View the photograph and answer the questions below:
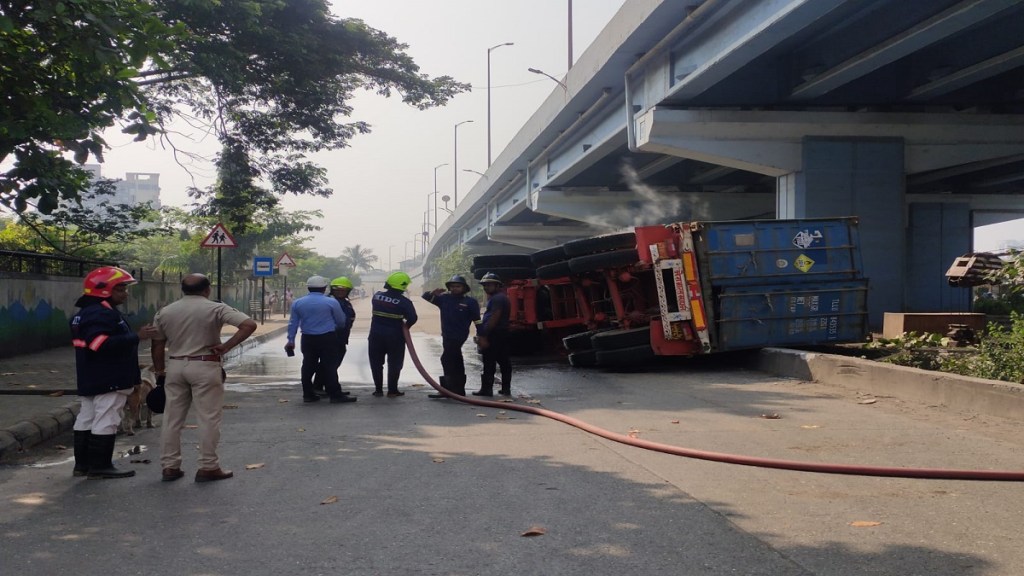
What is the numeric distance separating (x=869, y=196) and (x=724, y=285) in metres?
9.63

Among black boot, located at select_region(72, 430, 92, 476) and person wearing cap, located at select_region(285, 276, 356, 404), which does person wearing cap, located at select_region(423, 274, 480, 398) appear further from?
black boot, located at select_region(72, 430, 92, 476)

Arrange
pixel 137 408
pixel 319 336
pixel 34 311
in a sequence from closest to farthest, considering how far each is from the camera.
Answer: pixel 137 408, pixel 319 336, pixel 34 311

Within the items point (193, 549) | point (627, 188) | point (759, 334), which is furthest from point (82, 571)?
point (627, 188)

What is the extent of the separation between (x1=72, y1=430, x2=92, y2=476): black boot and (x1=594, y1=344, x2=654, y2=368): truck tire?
29.3ft

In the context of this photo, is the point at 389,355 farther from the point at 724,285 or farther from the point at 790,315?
the point at 790,315

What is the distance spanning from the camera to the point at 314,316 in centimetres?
1129

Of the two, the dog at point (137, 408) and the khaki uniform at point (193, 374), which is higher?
the khaki uniform at point (193, 374)

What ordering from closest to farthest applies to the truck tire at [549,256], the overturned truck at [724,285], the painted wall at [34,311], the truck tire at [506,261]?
1. the overturned truck at [724,285]
2. the truck tire at [549,256]
3. the painted wall at [34,311]
4. the truck tire at [506,261]

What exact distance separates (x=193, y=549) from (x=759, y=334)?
Result: 1070 centimetres

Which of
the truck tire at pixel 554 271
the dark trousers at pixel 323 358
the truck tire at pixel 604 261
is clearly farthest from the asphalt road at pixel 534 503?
the truck tire at pixel 554 271

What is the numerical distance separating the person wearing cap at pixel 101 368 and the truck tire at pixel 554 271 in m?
9.37

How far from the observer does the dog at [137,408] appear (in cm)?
899

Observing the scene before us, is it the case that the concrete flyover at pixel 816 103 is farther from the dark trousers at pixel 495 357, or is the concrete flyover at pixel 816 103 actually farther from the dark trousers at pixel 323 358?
the dark trousers at pixel 323 358

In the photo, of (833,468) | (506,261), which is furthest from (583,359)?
(833,468)
